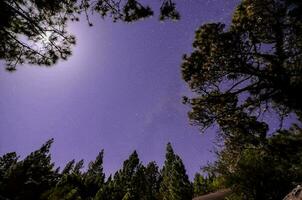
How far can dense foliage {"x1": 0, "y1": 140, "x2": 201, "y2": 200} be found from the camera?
13.9 m

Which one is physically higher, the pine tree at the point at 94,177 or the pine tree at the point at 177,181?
the pine tree at the point at 94,177

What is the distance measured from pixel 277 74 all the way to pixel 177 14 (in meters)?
5.79

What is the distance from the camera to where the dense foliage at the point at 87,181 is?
13930 mm

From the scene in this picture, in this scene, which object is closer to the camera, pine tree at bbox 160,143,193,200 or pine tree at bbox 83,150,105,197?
pine tree at bbox 160,143,193,200

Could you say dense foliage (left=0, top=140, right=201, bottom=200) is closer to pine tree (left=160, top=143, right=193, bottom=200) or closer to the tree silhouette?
pine tree (left=160, top=143, right=193, bottom=200)

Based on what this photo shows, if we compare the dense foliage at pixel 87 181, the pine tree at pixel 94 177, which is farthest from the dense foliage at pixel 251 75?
the pine tree at pixel 94 177

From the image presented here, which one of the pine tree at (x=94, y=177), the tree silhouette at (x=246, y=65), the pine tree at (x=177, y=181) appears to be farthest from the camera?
→ the pine tree at (x=94, y=177)

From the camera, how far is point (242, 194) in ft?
56.2

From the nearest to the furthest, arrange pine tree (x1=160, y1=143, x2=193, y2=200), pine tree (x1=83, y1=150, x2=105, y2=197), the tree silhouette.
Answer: the tree silhouette < pine tree (x1=160, y1=143, x2=193, y2=200) < pine tree (x1=83, y1=150, x2=105, y2=197)

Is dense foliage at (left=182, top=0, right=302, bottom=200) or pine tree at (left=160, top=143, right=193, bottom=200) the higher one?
pine tree at (left=160, top=143, right=193, bottom=200)

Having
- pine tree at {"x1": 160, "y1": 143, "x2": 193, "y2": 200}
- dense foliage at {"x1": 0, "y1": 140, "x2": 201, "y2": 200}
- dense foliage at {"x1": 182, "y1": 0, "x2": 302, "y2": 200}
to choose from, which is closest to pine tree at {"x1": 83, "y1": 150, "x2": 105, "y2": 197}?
dense foliage at {"x1": 0, "y1": 140, "x2": 201, "y2": 200}

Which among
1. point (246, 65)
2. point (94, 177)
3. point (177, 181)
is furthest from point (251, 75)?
point (94, 177)

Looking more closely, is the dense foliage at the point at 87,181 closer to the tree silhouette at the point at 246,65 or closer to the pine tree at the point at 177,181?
the pine tree at the point at 177,181

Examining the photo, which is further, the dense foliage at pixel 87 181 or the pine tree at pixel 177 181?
the pine tree at pixel 177 181
